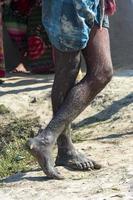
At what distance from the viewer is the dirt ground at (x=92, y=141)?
12.9ft

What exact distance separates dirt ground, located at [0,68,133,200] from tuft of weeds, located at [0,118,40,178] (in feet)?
0.63

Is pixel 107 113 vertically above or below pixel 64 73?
below

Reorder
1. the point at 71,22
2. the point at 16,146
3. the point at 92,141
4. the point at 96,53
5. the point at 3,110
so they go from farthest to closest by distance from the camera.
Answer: the point at 3,110, the point at 16,146, the point at 92,141, the point at 96,53, the point at 71,22

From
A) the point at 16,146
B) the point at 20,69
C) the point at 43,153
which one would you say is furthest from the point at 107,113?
the point at 43,153

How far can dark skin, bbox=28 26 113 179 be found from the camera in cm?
412

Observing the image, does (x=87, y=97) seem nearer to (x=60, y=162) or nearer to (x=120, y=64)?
(x=60, y=162)

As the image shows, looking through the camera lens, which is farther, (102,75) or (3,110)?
(3,110)

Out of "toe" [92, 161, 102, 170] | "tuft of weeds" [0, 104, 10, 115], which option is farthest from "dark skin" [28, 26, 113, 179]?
"tuft of weeds" [0, 104, 10, 115]

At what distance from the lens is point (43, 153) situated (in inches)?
161

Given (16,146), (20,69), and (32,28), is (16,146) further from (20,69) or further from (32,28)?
(20,69)

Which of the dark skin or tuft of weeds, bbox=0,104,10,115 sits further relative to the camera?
tuft of weeds, bbox=0,104,10,115

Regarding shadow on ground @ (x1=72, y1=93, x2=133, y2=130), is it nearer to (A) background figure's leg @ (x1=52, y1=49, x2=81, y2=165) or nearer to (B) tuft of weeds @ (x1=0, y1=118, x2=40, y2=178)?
(B) tuft of weeds @ (x1=0, y1=118, x2=40, y2=178)

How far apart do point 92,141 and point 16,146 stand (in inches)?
32.3

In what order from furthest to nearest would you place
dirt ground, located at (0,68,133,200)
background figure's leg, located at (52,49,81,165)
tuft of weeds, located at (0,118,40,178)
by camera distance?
tuft of weeds, located at (0,118,40,178), background figure's leg, located at (52,49,81,165), dirt ground, located at (0,68,133,200)
